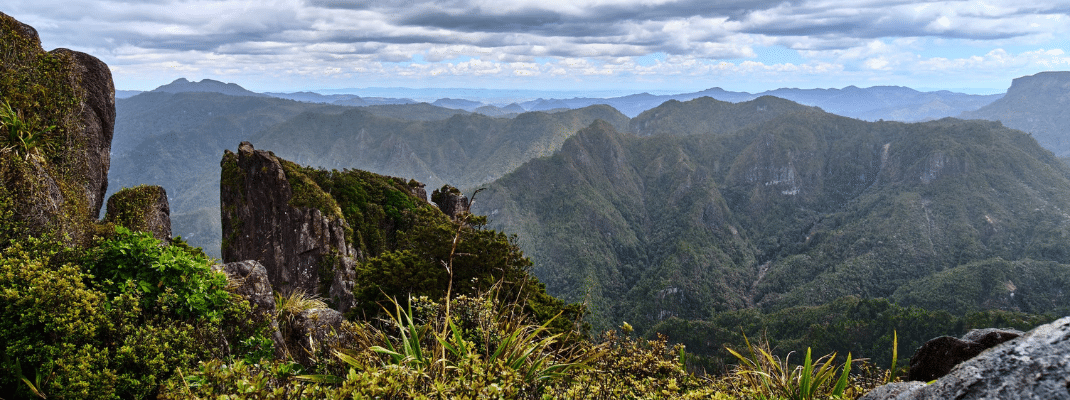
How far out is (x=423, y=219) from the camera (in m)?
35.0

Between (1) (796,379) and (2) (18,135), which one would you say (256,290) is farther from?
(1) (796,379)

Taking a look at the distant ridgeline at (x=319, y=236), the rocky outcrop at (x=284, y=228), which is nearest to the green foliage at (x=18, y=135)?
the distant ridgeline at (x=319, y=236)

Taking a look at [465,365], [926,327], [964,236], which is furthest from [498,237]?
[964,236]

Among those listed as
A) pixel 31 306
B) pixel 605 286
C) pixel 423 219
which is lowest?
pixel 605 286

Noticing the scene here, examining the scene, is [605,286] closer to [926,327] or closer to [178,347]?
[926,327]

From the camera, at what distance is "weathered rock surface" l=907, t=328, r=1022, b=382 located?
21.8ft

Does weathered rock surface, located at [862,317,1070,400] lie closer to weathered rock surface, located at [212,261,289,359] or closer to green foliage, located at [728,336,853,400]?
green foliage, located at [728,336,853,400]

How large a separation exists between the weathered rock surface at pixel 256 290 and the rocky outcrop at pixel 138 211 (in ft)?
12.8

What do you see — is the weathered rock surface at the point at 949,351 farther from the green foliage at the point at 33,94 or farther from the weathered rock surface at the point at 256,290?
the green foliage at the point at 33,94

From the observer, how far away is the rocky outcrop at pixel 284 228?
29516 mm

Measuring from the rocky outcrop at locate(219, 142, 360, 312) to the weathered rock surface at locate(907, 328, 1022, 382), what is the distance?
1026 inches

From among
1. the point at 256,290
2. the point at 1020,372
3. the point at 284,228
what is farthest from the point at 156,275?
the point at 284,228

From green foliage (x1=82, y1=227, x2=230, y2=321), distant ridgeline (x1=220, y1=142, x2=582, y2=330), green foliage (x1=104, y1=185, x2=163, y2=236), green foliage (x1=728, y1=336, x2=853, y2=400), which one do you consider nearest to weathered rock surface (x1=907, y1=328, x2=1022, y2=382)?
green foliage (x1=728, y1=336, x2=853, y2=400)

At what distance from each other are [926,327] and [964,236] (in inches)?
3987
